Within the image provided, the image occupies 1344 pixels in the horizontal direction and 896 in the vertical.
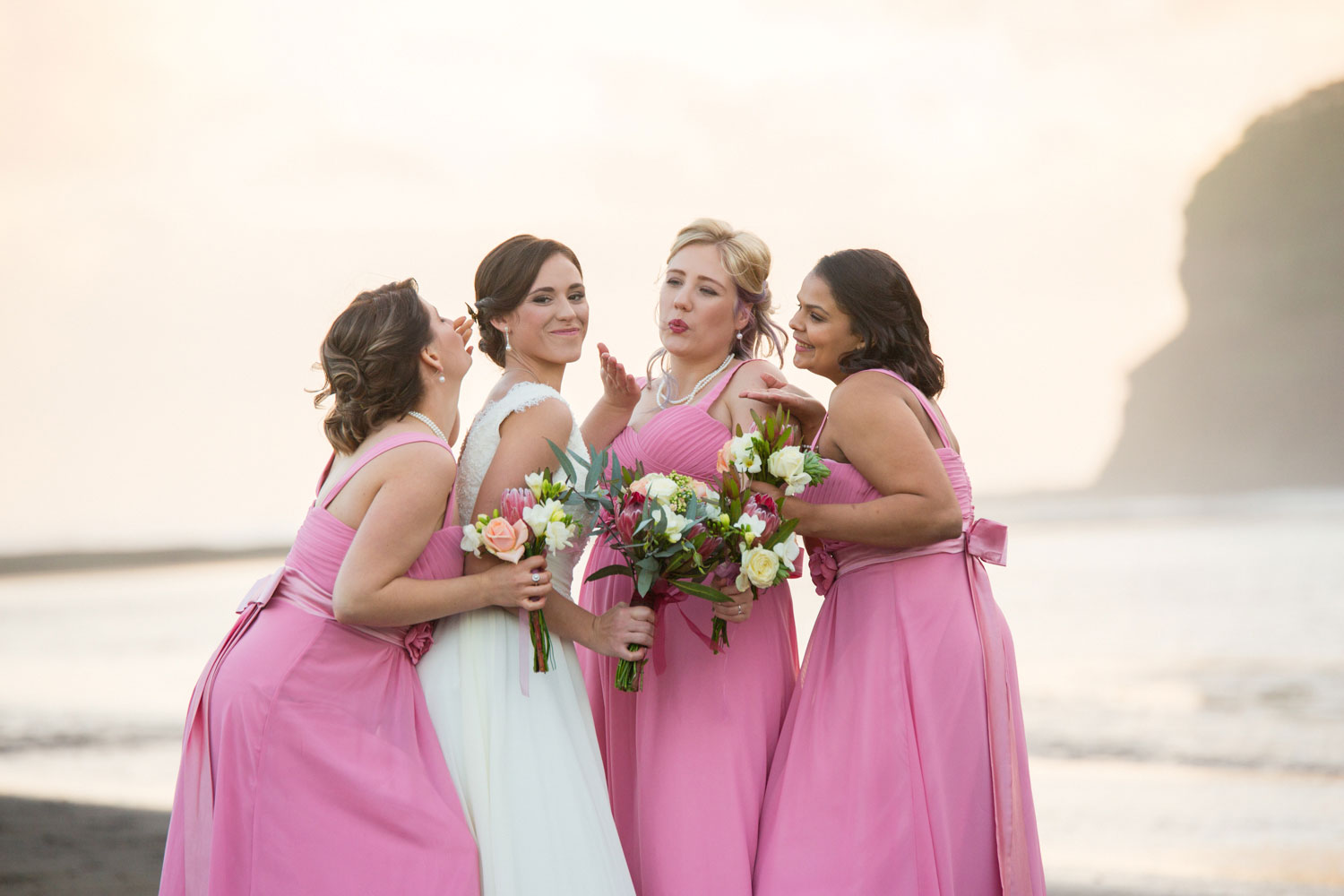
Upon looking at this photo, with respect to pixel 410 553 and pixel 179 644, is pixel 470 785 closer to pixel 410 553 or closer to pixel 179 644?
pixel 410 553

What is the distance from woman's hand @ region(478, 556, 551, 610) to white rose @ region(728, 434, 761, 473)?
65 cm

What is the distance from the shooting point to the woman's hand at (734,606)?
363cm

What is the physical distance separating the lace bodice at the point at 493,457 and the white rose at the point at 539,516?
9.8 inches

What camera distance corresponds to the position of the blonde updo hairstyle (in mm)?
4473

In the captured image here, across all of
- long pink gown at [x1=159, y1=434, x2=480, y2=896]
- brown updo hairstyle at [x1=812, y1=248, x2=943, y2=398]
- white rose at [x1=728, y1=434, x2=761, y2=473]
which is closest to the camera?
long pink gown at [x1=159, y1=434, x2=480, y2=896]

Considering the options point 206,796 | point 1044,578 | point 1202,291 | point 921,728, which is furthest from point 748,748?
point 1202,291

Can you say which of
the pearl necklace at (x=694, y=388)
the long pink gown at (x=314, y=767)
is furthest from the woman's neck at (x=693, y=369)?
the long pink gown at (x=314, y=767)

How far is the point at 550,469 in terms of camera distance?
3627 mm

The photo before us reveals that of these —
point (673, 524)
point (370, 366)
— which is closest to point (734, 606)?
point (673, 524)

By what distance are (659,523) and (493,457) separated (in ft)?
2.22

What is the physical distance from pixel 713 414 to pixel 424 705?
1527 mm

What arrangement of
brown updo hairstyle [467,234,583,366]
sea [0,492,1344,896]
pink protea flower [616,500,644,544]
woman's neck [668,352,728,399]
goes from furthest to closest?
sea [0,492,1344,896] < woman's neck [668,352,728,399] < brown updo hairstyle [467,234,583,366] < pink protea flower [616,500,644,544]

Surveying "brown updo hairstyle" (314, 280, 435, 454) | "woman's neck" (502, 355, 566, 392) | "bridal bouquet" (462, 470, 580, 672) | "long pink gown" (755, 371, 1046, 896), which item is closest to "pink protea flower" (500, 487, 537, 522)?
"bridal bouquet" (462, 470, 580, 672)

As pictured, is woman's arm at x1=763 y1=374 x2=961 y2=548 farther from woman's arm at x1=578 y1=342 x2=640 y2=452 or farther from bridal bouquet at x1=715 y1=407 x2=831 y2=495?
woman's arm at x1=578 y1=342 x2=640 y2=452
